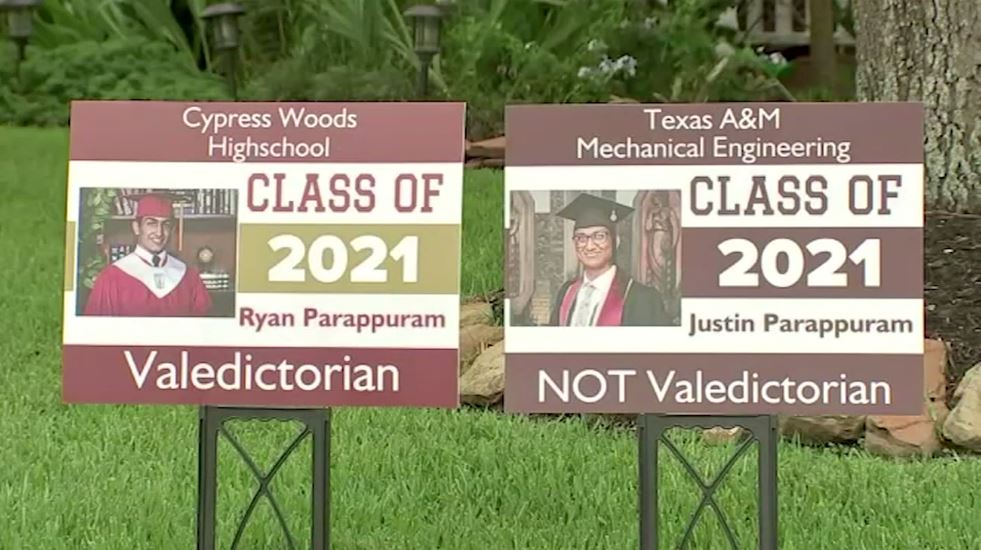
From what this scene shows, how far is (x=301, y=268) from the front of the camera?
295 centimetres

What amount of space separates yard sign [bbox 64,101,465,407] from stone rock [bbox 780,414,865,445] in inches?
80.0

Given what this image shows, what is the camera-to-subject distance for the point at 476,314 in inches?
230

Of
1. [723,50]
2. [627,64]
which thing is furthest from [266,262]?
[723,50]

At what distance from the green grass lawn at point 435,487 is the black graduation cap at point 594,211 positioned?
3.58 ft

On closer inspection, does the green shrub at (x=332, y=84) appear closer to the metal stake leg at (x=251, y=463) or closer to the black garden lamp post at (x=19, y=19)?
the black garden lamp post at (x=19, y=19)

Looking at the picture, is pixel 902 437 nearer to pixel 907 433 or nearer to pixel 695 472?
pixel 907 433

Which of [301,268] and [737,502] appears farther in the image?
[737,502]

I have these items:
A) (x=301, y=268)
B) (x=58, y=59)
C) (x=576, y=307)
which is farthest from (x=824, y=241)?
A: (x=58, y=59)

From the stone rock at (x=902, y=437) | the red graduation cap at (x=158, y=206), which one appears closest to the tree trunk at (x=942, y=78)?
the stone rock at (x=902, y=437)

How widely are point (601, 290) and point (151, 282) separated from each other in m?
0.90

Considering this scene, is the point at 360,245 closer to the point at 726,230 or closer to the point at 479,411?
the point at 726,230

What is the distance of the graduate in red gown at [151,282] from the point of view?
296cm

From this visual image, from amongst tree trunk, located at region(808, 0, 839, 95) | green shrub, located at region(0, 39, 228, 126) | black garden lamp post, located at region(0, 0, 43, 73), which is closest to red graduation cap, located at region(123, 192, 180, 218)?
green shrub, located at region(0, 39, 228, 126)

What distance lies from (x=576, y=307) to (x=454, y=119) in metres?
0.45
